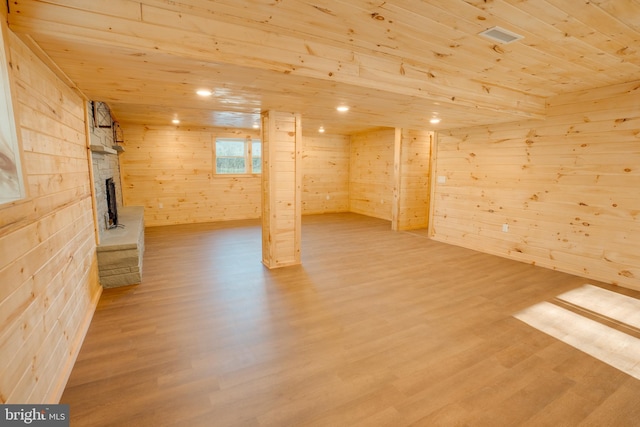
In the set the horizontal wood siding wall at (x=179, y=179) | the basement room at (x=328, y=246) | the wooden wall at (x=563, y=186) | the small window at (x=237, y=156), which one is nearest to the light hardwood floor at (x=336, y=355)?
the basement room at (x=328, y=246)

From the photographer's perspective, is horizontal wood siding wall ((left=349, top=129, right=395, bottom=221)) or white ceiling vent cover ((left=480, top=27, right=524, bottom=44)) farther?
horizontal wood siding wall ((left=349, top=129, right=395, bottom=221))

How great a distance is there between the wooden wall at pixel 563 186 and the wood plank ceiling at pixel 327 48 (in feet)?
1.62

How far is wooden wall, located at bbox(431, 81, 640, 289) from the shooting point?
3510mm

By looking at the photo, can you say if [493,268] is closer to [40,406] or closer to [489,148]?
[489,148]

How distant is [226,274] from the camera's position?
153 inches

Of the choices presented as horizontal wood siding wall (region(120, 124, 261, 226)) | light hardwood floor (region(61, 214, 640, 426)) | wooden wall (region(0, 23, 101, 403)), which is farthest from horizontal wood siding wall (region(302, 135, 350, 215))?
wooden wall (region(0, 23, 101, 403))

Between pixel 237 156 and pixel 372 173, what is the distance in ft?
12.2

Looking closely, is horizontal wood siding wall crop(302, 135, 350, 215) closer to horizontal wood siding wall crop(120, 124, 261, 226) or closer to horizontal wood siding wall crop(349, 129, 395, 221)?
horizontal wood siding wall crop(349, 129, 395, 221)

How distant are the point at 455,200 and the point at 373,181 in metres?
3.12

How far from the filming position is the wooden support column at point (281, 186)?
12.8 feet

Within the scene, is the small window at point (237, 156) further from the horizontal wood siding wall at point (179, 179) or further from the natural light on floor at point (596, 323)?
the natural light on floor at point (596, 323)

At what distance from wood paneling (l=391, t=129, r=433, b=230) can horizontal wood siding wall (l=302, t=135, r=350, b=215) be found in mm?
2670

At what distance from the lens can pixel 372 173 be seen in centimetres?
841

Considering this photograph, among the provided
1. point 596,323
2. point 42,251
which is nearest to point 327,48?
point 42,251
